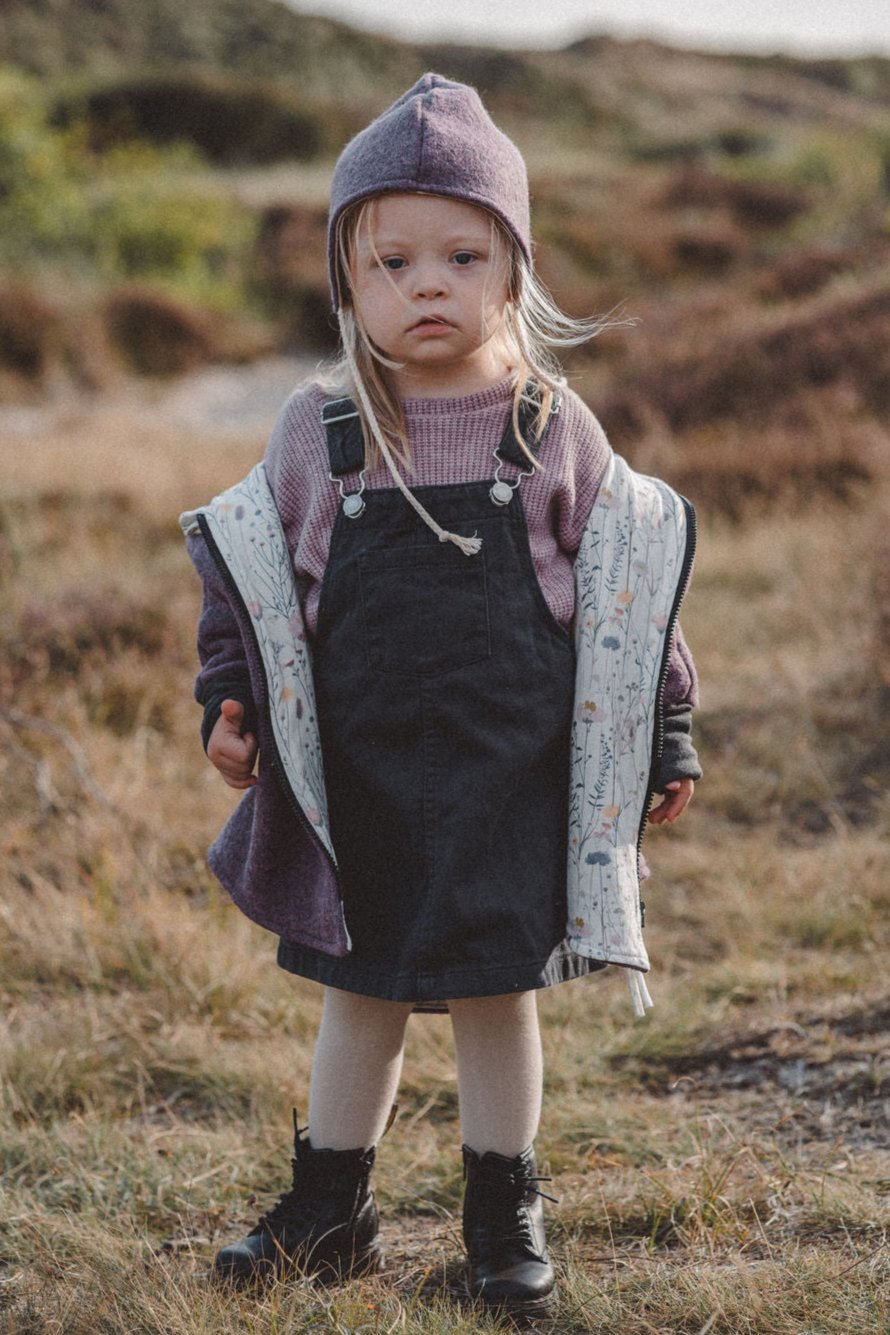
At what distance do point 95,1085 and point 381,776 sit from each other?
1.13 metres

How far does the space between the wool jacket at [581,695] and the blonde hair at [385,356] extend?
185 mm

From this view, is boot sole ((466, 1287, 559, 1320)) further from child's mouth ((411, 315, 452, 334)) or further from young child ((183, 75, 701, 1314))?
child's mouth ((411, 315, 452, 334))

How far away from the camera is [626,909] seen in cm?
191

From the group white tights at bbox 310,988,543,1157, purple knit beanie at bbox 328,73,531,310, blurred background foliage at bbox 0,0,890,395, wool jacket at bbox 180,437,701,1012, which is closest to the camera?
purple knit beanie at bbox 328,73,531,310

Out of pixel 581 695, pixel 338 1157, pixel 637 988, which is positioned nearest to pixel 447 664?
pixel 581 695

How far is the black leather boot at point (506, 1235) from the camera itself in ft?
6.34

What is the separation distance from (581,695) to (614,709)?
5 cm

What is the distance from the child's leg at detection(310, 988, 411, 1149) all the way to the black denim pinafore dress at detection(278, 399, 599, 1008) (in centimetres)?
13

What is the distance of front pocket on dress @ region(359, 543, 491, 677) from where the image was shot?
Answer: 72.1 inches

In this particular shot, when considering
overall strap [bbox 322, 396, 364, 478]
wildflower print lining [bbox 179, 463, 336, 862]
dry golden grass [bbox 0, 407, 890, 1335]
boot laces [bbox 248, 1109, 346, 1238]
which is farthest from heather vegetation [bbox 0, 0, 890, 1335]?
overall strap [bbox 322, 396, 364, 478]

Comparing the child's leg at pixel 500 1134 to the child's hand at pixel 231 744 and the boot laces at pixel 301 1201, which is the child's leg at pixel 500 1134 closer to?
the boot laces at pixel 301 1201

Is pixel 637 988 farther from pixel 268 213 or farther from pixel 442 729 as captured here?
pixel 268 213

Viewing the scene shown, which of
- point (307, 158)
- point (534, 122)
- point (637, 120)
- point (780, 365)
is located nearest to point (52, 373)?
point (780, 365)

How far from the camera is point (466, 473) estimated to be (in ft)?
6.20
